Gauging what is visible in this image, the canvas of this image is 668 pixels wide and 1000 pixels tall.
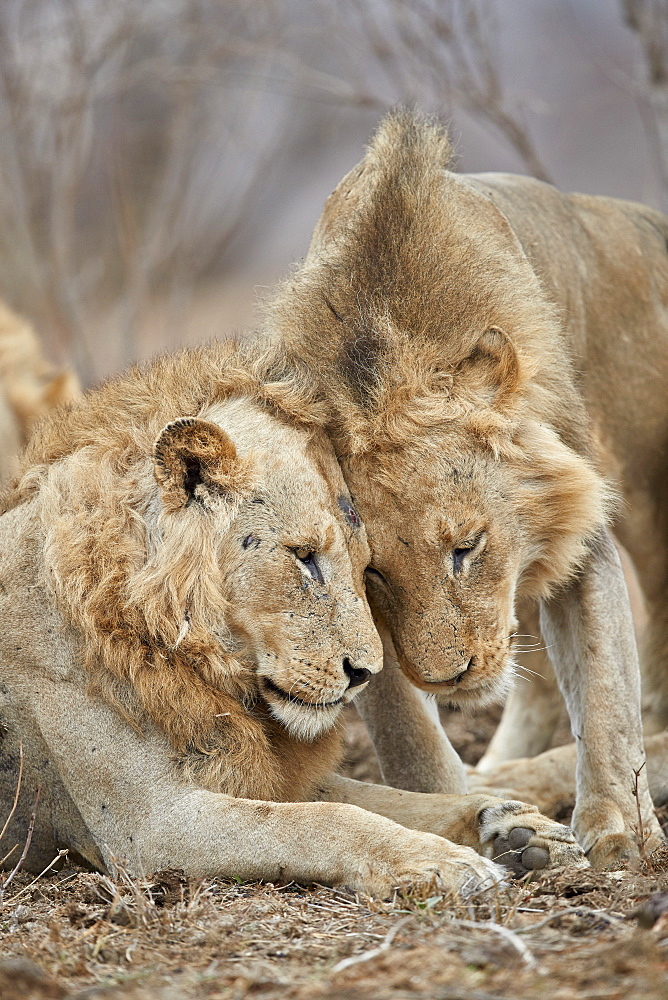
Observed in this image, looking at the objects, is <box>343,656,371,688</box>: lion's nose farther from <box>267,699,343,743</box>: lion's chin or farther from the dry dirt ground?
the dry dirt ground

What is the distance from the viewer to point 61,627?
3.19m

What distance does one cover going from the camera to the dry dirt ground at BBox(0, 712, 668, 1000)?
2047mm

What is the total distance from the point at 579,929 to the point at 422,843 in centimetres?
55

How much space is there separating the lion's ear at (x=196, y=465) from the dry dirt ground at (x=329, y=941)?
92 cm

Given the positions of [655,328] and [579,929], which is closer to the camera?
[579,929]

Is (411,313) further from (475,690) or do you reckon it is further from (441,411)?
(475,690)

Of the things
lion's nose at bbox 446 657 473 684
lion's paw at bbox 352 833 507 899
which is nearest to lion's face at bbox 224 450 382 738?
lion's nose at bbox 446 657 473 684

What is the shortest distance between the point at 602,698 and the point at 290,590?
1.22 m

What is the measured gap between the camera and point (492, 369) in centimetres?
342

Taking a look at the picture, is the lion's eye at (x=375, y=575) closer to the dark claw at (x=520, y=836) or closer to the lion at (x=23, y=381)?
the dark claw at (x=520, y=836)

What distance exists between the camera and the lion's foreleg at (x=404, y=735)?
3912 millimetres

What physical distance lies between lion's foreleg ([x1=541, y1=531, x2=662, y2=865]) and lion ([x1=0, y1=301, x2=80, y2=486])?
3206 millimetres

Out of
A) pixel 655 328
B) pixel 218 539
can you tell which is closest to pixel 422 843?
pixel 218 539

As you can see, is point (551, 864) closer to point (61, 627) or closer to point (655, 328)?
point (61, 627)
